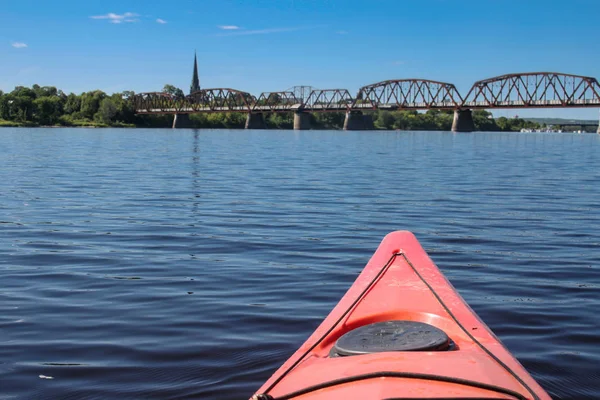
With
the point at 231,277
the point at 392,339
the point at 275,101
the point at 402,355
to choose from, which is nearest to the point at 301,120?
the point at 275,101

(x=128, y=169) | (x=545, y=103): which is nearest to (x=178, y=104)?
(x=545, y=103)

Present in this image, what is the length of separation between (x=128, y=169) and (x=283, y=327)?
2234 centimetres

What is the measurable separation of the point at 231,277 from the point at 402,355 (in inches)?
210

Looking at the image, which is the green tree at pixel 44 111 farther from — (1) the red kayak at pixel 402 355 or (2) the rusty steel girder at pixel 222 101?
(1) the red kayak at pixel 402 355

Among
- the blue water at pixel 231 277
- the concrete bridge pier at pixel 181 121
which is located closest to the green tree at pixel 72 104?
the concrete bridge pier at pixel 181 121

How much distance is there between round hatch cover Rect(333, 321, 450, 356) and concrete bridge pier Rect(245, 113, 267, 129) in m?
161

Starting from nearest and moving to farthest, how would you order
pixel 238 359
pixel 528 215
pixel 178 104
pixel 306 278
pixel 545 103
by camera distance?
1. pixel 238 359
2. pixel 306 278
3. pixel 528 215
4. pixel 545 103
5. pixel 178 104

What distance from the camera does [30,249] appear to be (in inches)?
404

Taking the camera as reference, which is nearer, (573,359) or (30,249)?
(573,359)

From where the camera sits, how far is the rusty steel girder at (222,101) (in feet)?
544

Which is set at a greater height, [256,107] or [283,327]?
[256,107]

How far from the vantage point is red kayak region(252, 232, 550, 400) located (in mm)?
3219

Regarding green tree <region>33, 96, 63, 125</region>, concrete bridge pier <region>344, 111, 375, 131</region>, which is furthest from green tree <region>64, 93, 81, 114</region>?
concrete bridge pier <region>344, 111, 375, 131</region>

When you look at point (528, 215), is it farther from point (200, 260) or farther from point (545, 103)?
point (545, 103)
